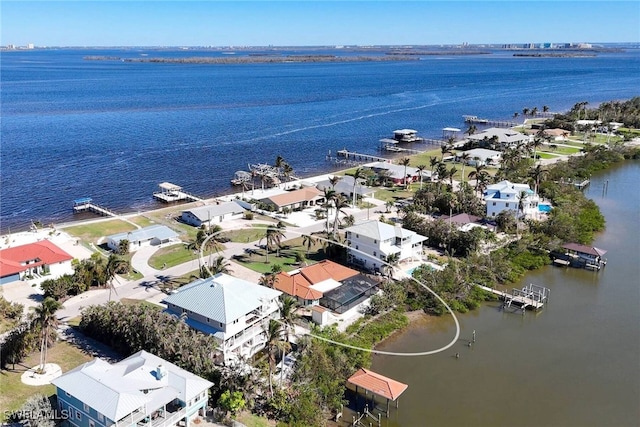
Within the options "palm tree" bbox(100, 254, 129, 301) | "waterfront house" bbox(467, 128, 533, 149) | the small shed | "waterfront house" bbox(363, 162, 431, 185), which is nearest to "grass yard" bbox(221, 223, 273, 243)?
"palm tree" bbox(100, 254, 129, 301)

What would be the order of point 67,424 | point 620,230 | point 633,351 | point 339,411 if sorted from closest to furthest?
point 67,424 → point 339,411 → point 633,351 → point 620,230

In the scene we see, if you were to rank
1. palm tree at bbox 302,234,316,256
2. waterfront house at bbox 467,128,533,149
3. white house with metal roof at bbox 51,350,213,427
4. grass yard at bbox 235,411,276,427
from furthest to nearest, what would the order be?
waterfront house at bbox 467,128,533,149 < palm tree at bbox 302,234,316,256 < grass yard at bbox 235,411,276,427 < white house with metal roof at bbox 51,350,213,427

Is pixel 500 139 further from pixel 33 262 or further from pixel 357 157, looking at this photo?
pixel 33 262

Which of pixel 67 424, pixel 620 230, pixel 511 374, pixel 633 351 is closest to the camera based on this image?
pixel 67 424

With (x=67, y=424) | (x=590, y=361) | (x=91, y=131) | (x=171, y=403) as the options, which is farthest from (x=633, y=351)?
(x=91, y=131)

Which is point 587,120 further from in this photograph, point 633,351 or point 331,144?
point 633,351

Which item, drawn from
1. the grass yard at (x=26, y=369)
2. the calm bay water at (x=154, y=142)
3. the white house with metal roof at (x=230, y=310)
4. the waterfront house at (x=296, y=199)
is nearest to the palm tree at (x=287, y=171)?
the waterfront house at (x=296, y=199)

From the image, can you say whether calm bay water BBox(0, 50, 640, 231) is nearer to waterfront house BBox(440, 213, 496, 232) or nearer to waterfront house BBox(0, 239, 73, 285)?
waterfront house BBox(0, 239, 73, 285)
